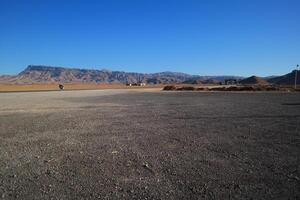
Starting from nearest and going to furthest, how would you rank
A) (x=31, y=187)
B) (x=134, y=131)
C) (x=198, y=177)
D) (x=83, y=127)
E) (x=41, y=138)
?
(x=31, y=187)
(x=198, y=177)
(x=41, y=138)
(x=134, y=131)
(x=83, y=127)

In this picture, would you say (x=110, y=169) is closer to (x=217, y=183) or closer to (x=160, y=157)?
(x=160, y=157)

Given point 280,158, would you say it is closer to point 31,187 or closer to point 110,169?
point 110,169

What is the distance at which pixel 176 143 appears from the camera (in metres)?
11.5

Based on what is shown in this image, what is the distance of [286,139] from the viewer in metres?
12.0

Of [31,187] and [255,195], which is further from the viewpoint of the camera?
[31,187]

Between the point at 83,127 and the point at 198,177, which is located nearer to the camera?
the point at 198,177

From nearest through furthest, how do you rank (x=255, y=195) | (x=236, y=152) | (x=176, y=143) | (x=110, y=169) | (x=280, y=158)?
(x=255, y=195)
(x=110, y=169)
(x=280, y=158)
(x=236, y=152)
(x=176, y=143)

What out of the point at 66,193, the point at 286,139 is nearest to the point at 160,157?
the point at 66,193

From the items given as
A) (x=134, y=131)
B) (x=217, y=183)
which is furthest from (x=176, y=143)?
(x=217, y=183)

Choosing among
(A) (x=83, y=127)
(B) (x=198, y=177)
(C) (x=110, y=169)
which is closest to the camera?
(B) (x=198, y=177)

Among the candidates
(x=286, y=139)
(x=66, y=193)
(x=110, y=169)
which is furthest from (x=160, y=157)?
(x=286, y=139)

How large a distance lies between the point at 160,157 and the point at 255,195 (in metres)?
3.43

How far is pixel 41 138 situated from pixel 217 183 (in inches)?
305

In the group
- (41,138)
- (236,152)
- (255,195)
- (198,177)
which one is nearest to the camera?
(255,195)
